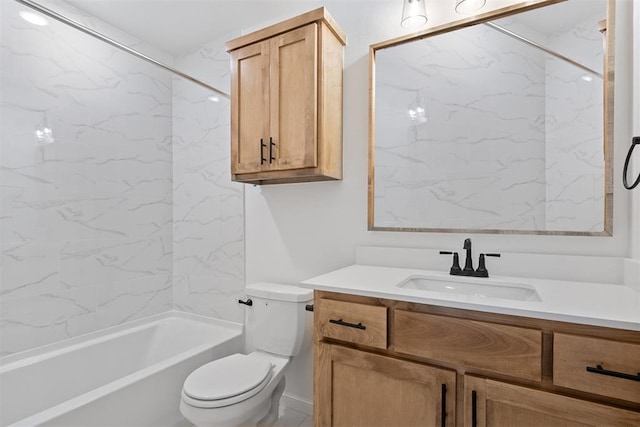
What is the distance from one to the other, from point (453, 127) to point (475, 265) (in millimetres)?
677

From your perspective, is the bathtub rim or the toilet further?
the bathtub rim

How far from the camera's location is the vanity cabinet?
87 cm

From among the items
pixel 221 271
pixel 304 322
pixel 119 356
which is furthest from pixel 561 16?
pixel 119 356

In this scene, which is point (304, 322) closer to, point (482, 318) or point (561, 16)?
point (482, 318)

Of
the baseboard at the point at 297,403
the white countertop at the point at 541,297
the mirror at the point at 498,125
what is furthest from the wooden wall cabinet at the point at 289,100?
the baseboard at the point at 297,403

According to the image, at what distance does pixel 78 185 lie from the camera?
2111 mm

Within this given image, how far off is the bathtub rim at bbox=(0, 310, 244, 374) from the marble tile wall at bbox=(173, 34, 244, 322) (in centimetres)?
6

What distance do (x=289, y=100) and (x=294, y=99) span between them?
3 cm

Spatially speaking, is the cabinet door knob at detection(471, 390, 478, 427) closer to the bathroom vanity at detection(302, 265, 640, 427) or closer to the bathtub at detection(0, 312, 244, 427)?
the bathroom vanity at detection(302, 265, 640, 427)

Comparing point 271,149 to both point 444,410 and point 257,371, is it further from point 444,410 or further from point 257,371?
point 444,410

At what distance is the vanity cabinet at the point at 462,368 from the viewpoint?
2.85 feet

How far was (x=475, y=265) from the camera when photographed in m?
1.53

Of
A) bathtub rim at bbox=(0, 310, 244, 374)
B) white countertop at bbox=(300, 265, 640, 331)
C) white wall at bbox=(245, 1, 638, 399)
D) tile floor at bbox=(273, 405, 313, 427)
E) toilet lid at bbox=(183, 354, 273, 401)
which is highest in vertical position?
white wall at bbox=(245, 1, 638, 399)

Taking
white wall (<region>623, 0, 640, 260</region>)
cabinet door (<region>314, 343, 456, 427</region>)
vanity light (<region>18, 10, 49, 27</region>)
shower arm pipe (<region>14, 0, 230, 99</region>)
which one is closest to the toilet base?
cabinet door (<region>314, 343, 456, 427</region>)
